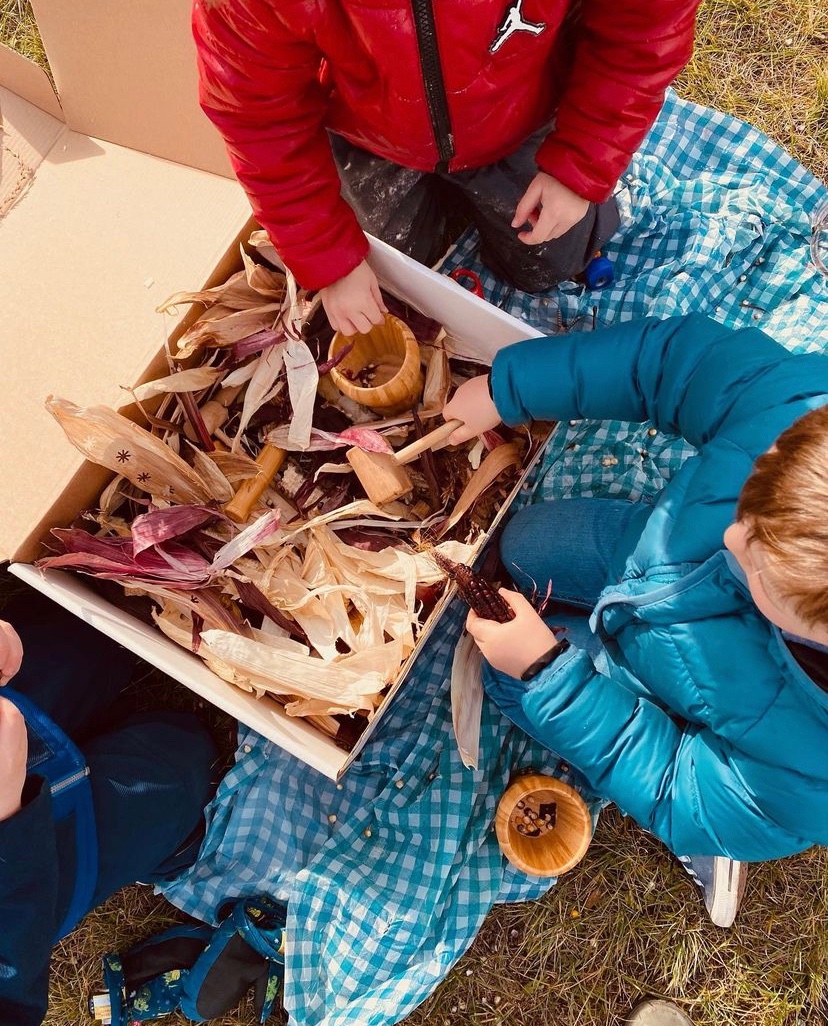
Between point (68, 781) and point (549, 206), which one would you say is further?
point (68, 781)

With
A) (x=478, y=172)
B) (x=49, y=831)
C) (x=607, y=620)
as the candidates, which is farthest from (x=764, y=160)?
(x=49, y=831)

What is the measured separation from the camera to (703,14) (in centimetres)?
211

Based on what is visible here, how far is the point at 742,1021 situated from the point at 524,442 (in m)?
1.47

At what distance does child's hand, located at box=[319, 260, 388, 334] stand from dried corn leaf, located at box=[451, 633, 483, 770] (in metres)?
0.69

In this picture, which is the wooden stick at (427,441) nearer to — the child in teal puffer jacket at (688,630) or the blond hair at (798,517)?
the child in teal puffer jacket at (688,630)

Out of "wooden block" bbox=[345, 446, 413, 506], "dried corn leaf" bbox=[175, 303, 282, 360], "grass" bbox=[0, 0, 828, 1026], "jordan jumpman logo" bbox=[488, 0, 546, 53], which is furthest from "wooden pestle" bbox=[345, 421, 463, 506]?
"grass" bbox=[0, 0, 828, 1026]

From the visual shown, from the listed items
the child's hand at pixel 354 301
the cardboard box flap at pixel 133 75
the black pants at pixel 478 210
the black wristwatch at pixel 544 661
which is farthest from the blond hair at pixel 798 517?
the cardboard box flap at pixel 133 75

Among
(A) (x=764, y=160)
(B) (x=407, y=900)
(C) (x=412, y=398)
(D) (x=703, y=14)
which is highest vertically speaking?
(D) (x=703, y=14)

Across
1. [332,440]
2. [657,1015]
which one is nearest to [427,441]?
[332,440]

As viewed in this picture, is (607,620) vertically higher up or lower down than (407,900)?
higher up

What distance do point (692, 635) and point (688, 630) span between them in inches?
0.4

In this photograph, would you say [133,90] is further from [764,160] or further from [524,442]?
[764,160]

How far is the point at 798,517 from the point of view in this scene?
3.26 feet

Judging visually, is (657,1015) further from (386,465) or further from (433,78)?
(433,78)
